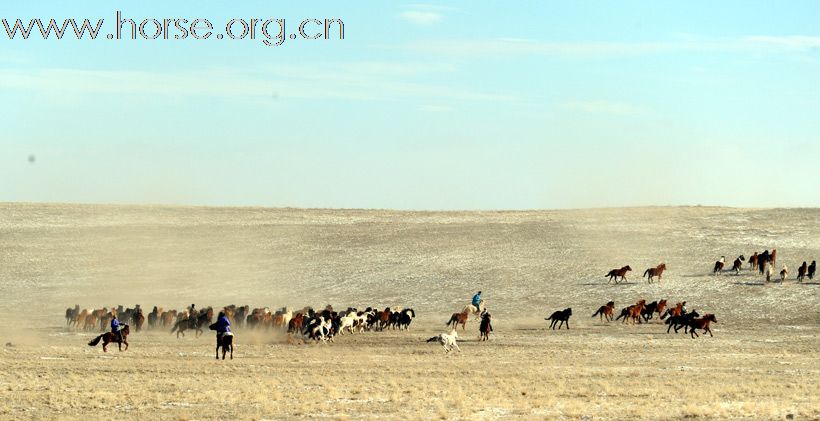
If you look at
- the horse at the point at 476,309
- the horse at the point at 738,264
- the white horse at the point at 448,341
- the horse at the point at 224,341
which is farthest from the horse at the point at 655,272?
the horse at the point at 224,341

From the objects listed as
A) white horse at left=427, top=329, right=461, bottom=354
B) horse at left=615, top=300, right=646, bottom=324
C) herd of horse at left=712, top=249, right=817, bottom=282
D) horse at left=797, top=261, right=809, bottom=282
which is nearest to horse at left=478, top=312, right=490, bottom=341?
white horse at left=427, top=329, right=461, bottom=354

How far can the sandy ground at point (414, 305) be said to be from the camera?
24031mm

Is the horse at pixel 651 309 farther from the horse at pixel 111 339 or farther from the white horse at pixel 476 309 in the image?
the horse at pixel 111 339

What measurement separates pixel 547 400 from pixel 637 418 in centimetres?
289

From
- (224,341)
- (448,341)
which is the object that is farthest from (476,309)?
(224,341)

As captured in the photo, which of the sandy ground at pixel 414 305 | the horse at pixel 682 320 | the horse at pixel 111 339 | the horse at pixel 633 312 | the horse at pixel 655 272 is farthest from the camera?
the horse at pixel 655 272

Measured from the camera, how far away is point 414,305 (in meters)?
52.8

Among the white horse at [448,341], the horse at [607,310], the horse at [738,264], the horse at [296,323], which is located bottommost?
the white horse at [448,341]

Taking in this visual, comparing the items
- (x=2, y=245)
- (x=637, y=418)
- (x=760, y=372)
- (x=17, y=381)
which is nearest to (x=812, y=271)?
Result: (x=760, y=372)

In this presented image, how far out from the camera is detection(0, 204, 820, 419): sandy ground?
2403 centimetres

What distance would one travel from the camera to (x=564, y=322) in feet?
150

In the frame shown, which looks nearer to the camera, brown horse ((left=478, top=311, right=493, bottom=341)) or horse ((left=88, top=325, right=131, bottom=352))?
horse ((left=88, top=325, right=131, bottom=352))

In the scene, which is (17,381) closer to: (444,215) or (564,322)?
(564,322)

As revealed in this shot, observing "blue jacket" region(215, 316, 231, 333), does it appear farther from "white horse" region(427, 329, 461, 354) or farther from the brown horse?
the brown horse
